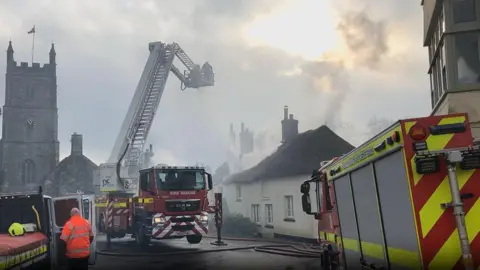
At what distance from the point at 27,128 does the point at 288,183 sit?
49850 millimetres

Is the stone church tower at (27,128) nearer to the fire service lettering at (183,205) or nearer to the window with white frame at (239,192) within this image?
the window with white frame at (239,192)

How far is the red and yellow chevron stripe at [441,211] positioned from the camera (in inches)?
155

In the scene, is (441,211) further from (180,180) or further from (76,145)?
(76,145)

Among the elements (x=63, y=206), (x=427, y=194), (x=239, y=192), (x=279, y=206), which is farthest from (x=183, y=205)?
(x=427, y=194)

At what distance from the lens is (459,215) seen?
3.91 meters

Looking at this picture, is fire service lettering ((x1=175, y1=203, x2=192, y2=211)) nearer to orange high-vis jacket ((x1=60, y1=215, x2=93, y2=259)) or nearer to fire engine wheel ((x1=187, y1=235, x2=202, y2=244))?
fire engine wheel ((x1=187, y1=235, x2=202, y2=244))

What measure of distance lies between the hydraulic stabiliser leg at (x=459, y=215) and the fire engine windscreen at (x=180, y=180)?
13.5 m

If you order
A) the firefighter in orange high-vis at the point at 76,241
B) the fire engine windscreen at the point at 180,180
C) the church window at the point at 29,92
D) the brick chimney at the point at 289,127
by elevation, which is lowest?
the firefighter in orange high-vis at the point at 76,241

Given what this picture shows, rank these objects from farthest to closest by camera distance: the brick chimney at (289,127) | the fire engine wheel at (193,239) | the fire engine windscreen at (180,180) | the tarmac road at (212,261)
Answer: the brick chimney at (289,127) → the fire engine wheel at (193,239) → the fire engine windscreen at (180,180) → the tarmac road at (212,261)

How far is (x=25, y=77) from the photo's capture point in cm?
6625

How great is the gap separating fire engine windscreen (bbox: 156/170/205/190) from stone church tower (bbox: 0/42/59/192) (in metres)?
48.4

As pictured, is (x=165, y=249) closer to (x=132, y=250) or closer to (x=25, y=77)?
(x=132, y=250)

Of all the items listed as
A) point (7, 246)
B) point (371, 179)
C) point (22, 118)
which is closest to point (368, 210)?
point (371, 179)

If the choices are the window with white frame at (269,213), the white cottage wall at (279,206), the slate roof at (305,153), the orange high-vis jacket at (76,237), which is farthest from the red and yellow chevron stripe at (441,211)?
the window with white frame at (269,213)
